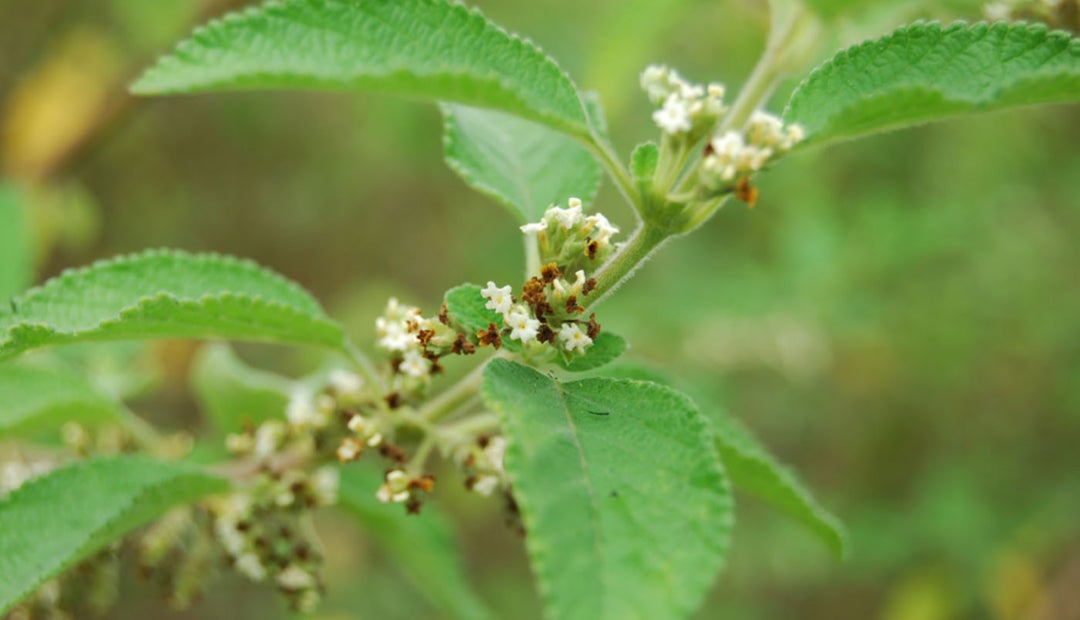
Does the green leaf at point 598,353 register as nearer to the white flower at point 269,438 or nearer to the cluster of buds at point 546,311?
the cluster of buds at point 546,311

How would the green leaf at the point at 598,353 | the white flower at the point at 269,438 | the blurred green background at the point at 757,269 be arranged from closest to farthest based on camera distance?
A: the green leaf at the point at 598,353 < the white flower at the point at 269,438 < the blurred green background at the point at 757,269

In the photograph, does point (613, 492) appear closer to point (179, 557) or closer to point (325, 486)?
point (325, 486)

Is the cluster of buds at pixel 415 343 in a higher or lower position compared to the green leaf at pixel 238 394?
higher

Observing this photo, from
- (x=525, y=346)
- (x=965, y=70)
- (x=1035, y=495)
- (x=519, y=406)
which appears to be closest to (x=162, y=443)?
(x=525, y=346)

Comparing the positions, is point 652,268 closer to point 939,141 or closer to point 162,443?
point 939,141

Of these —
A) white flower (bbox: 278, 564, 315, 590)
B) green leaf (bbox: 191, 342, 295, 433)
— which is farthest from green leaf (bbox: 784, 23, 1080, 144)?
green leaf (bbox: 191, 342, 295, 433)

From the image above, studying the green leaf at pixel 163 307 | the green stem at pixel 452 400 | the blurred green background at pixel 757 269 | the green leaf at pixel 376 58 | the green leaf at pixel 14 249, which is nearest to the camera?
the green leaf at pixel 376 58

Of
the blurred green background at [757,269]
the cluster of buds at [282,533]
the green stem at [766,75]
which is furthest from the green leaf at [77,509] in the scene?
the blurred green background at [757,269]
